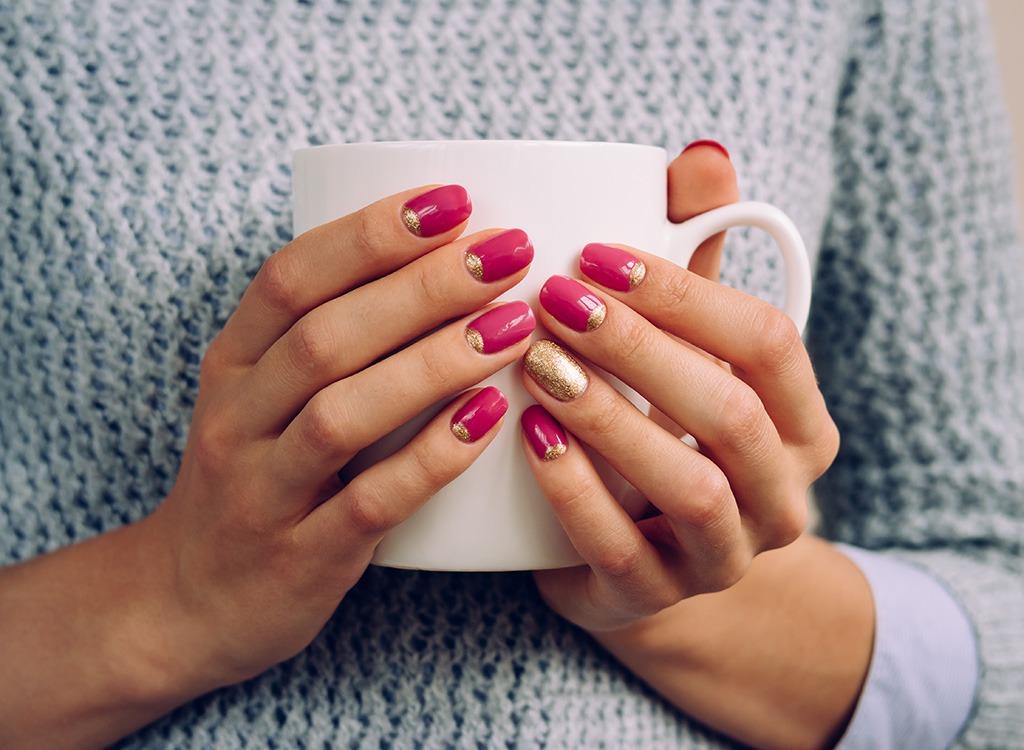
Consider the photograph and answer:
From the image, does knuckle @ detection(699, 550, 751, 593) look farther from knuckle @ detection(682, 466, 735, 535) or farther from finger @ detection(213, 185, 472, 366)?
finger @ detection(213, 185, 472, 366)

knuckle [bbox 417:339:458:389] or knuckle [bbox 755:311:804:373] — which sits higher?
knuckle [bbox 417:339:458:389]

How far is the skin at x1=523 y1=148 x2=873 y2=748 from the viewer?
40cm

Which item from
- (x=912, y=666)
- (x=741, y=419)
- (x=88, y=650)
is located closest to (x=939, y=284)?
(x=912, y=666)

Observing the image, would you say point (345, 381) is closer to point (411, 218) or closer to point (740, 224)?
point (411, 218)

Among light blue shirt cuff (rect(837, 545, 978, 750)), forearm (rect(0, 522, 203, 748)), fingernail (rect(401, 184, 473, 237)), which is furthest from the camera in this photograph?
light blue shirt cuff (rect(837, 545, 978, 750))

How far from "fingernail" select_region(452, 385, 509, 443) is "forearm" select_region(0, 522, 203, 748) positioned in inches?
9.6

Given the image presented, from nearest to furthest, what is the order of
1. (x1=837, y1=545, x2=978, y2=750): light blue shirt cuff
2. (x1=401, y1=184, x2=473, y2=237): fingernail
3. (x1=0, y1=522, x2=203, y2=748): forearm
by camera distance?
(x1=401, y1=184, x2=473, y2=237): fingernail
(x1=0, y1=522, x2=203, y2=748): forearm
(x1=837, y1=545, x2=978, y2=750): light blue shirt cuff

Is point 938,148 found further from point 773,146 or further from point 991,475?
point 991,475

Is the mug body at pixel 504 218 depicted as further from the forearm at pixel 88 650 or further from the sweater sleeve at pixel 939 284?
the sweater sleeve at pixel 939 284

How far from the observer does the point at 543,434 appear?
395mm

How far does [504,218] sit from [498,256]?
0.08ft

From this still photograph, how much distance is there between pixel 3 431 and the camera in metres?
0.62

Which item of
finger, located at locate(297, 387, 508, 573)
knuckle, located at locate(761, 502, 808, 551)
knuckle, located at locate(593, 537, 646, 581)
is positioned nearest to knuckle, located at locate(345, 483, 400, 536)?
finger, located at locate(297, 387, 508, 573)

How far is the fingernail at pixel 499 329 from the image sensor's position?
377 mm
